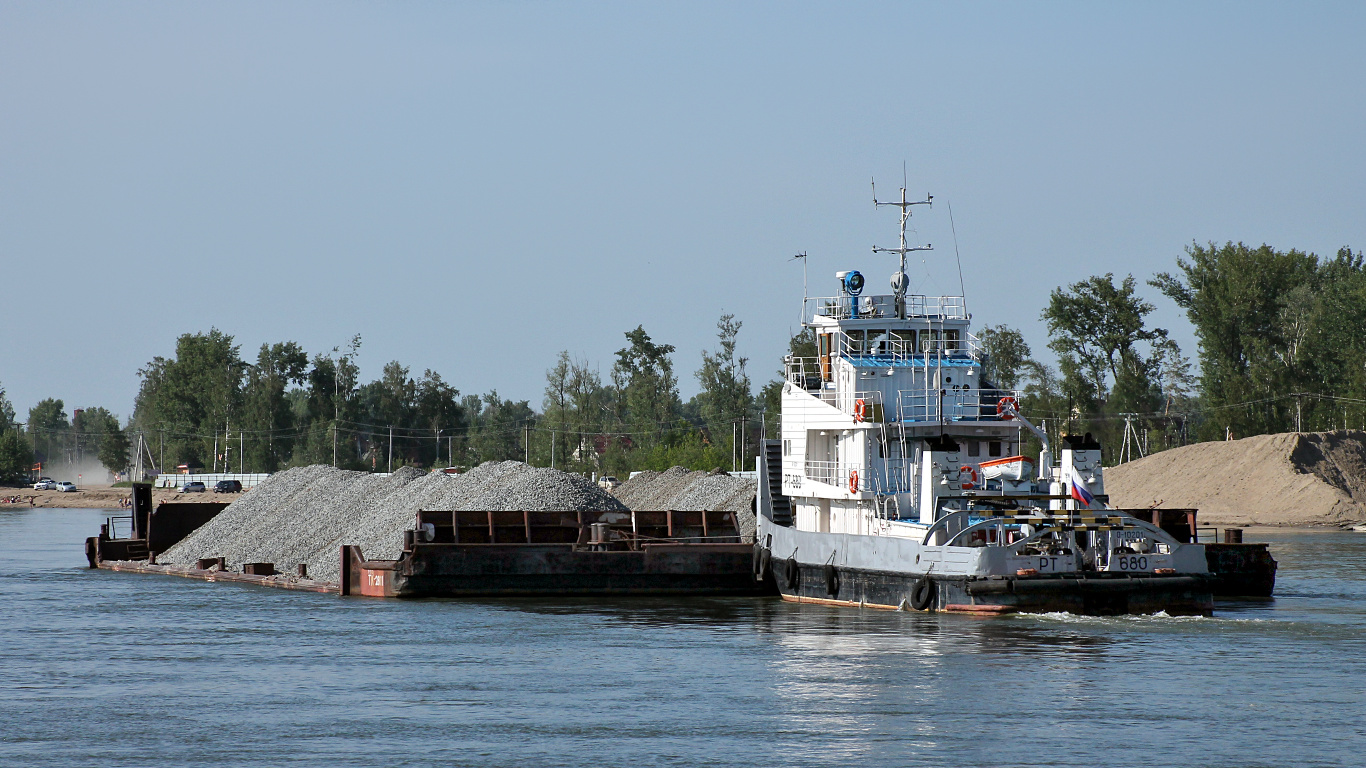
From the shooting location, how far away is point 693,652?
26094mm

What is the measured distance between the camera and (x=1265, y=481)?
75.4 metres

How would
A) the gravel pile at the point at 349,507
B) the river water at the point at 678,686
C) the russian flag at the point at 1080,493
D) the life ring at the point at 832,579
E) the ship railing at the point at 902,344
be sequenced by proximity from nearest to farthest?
the river water at the point at 678,686 → the russian flag at the point at 1080,493 → the life ring at the point at 832,579 → the ship railing at the point at 902,344 → the gravel pile at the point at 349,507

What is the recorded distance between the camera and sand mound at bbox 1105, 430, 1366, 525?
72000 millimetres

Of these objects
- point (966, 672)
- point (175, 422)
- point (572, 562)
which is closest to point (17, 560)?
point (572, 562)

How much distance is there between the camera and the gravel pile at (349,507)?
40594 mm

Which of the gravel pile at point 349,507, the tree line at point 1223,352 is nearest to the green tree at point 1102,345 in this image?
the tree line at point 1223,352

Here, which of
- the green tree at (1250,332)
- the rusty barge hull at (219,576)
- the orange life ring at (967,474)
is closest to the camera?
the orange life ring at (967,474)

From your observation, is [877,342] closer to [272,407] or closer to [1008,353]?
[1008,353]

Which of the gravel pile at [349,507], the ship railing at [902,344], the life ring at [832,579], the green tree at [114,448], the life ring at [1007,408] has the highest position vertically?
the green tree at [114,448]

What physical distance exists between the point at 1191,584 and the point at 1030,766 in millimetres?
12249

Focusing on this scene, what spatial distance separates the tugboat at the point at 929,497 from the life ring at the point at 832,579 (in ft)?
0.11

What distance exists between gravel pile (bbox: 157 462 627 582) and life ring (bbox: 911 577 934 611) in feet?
42.0

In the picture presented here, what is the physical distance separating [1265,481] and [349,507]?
49.5m

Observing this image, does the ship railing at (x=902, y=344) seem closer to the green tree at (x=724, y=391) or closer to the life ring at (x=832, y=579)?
the life ring at (x=832, y=579)
